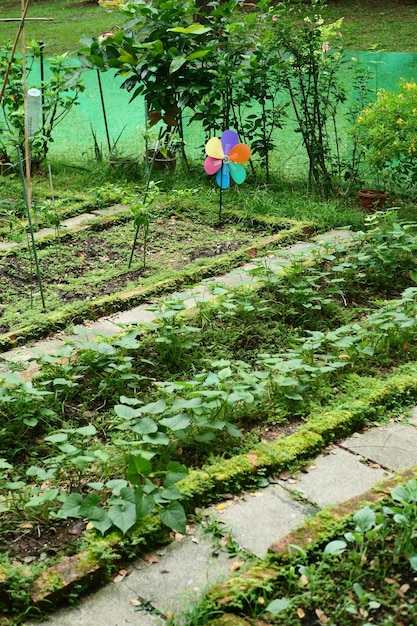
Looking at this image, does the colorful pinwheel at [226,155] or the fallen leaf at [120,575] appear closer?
the fallen leaf at [120,575]

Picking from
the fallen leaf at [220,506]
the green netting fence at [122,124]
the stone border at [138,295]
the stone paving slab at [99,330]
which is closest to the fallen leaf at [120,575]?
the fallen leaf at [220,506]

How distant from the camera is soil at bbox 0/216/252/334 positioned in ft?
13.9

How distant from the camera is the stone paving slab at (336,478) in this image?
2551 millimetres

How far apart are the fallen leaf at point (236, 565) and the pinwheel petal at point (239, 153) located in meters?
3.16

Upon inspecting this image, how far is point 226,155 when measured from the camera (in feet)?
16.5

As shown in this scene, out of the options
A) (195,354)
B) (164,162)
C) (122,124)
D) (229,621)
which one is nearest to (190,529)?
(229,621)

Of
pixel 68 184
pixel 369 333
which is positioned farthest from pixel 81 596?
pixel 68 184

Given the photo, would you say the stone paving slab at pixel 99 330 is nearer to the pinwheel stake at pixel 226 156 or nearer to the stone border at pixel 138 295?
the stone border at pixel 138 295

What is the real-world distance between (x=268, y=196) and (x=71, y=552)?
12.0ft

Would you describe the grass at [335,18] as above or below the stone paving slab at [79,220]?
above

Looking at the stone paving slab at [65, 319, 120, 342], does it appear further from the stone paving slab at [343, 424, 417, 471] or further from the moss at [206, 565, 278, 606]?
Answer: the moss at [206, 565, 278, 606]

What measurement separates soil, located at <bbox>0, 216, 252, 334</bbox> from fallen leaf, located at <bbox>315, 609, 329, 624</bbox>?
2266mm

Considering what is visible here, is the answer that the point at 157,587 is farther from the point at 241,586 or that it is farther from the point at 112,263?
the point at 112,263

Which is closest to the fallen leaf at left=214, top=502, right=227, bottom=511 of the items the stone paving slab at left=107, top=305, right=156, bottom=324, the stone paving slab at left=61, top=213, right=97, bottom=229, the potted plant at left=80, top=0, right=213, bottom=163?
the stone paving slab at left=107, top=305, right=156, bottom=324
